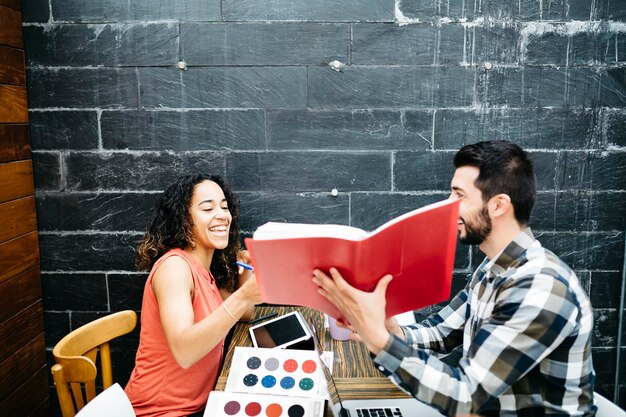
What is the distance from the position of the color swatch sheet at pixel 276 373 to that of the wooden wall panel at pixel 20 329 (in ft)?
3.97

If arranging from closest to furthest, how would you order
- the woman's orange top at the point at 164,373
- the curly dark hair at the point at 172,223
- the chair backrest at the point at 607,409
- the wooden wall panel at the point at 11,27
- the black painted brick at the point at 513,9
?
the chair backrest at the point at 607,409 < the woman's orange top at the point at 164,373 < the curly dark hair at the point at 172,223 < the wooden wall panel at the point at 11,27 < the black painted brick at the point at 513,9

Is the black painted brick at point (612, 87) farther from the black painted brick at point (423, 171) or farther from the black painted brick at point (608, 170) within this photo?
the black painted brick at point (423, 171)

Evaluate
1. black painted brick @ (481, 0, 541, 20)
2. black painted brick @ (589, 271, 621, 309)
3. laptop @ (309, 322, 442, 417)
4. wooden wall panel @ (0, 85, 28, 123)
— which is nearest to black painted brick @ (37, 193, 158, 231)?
wooden wall panel @ (0, 85, 28, 123)

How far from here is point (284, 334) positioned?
1.78 meters

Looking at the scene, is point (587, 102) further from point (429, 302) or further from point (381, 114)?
point (429, 302)

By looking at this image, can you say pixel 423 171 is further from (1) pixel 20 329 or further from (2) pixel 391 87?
(1) pixel 20 329

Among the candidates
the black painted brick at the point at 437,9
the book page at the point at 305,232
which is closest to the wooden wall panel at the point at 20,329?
the book page at the point at 305,232

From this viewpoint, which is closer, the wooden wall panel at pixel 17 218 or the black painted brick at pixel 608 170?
A: the wooden wall panel at pixel 17 218

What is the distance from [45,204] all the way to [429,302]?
1.91 meters

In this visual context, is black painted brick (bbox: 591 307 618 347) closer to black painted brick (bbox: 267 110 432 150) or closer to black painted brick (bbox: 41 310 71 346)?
black painted brick (bbox: 267 110 432 150)

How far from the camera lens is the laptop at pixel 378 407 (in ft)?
4.38

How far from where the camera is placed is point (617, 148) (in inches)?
88.9

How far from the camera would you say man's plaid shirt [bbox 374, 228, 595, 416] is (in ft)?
3.51

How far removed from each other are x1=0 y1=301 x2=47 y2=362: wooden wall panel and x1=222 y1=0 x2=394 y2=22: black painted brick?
1659 millimetres
